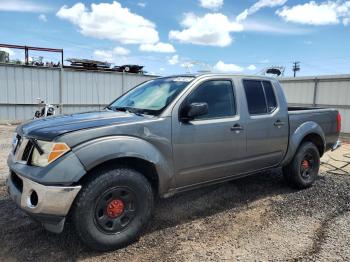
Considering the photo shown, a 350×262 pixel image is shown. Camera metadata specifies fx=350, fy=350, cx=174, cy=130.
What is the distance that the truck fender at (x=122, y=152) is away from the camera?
10.8 feet

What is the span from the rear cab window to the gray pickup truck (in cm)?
2

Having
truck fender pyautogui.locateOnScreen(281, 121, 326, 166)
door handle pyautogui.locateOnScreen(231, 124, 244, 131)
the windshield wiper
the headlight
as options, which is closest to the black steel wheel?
the headlight

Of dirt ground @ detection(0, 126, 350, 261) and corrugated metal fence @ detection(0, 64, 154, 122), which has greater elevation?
corrugated metal fence @ detection(0, 64, 154, 122)

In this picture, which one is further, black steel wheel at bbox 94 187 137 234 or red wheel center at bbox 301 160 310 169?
red wheel center at bbox 301 160 310 169

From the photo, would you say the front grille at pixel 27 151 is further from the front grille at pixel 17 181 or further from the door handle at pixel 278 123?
the door handle at pixel 278 123

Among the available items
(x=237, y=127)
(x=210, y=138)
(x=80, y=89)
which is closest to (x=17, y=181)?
(x=210, y=138)

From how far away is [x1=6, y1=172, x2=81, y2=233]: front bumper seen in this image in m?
3.15

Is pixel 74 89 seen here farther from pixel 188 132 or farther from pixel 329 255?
pixel 329 255

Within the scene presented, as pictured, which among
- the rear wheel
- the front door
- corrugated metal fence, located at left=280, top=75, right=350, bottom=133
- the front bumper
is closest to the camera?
the front bumper

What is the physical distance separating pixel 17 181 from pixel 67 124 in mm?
788

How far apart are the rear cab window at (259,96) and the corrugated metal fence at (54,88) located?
44.2 ft

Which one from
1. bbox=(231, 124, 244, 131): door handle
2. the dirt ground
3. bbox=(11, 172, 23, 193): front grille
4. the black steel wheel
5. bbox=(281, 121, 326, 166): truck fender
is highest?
bbox=(231, 124, 244, 131): door handle

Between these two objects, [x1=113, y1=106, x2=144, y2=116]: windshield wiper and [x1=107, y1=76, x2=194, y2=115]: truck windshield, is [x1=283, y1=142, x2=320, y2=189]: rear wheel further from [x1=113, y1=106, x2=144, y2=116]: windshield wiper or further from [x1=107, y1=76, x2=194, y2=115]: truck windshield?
[x1=113, y1=106, x2=144, y2=116]: windshield wiper

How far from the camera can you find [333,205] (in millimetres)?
5105
